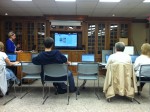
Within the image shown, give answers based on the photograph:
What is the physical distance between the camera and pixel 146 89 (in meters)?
5.26

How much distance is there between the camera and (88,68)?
419cm

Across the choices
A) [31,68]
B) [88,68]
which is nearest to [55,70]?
[31,68]

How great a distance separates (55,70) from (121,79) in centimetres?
123

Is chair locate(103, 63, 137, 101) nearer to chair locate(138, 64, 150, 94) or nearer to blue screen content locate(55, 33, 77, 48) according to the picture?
chair locate(138, 64, 150, 94)

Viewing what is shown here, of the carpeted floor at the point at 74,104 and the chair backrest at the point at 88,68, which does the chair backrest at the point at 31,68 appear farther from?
the chair backrest at the point at 88,68

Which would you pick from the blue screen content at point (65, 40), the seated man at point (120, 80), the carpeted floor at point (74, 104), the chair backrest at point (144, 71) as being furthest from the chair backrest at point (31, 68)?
the blue screen content at point (65, 40)

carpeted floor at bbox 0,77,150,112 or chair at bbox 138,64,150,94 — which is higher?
chair at bbox 138,64,150,94

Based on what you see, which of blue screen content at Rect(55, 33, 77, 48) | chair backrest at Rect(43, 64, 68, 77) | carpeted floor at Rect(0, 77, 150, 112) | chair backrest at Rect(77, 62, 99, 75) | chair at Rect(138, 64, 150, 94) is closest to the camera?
carpeted floor at Rect(0, 77, 150, 112)

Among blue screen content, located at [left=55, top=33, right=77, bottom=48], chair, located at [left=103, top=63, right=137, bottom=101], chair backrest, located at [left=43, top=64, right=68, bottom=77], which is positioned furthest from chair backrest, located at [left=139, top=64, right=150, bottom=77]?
blue screen content, located at [left=55, top=33, right=77, bottom=48]

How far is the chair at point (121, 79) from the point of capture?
393 cm

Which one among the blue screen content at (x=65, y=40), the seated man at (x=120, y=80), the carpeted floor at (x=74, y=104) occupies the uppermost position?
the blue screen content at (x=65, y=40)

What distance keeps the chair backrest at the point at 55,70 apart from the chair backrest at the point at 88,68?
37cm

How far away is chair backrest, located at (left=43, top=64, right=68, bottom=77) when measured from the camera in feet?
12.8

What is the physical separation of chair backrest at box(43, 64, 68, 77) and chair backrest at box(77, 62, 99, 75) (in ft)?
1.21
